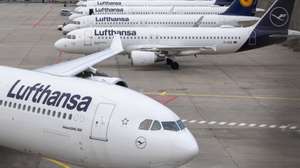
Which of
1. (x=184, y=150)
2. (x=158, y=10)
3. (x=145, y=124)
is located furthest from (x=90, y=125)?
(x=158, y=10)

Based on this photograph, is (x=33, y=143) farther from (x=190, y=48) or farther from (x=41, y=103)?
(x=190, y=48)

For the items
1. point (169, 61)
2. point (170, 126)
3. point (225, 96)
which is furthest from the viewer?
point (169, 61)

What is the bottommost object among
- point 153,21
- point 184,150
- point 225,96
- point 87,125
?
point 225,96

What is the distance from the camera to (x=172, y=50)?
4225 centimetres

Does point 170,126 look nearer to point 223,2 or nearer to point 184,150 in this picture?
point 184,150

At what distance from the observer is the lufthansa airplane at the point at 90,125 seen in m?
14.9

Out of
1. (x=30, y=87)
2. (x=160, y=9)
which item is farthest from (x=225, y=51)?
(x=30, y=87)

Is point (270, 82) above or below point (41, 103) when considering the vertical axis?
below

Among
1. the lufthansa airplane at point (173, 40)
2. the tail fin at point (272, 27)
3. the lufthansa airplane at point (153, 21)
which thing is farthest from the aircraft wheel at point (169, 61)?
the lufthansa airplane at point (153, 21)

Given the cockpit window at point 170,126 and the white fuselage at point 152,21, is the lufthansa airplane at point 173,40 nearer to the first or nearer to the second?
the white fuselage at point 152,21

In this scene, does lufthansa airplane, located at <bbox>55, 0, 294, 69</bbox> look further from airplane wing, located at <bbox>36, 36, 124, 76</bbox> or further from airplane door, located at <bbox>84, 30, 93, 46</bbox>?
airplane wing, located at <bbox>36, 36, 124, 76</bbox>

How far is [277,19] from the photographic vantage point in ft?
147

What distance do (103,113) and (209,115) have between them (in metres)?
13.4

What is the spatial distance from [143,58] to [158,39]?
305cm
